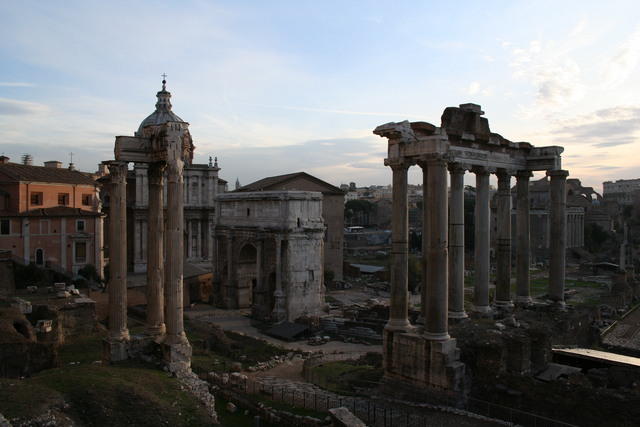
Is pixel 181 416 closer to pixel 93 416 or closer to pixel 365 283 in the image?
pixel 93 416

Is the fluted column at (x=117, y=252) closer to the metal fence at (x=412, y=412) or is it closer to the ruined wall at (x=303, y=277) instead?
the metal fence at (x=412, y=412)

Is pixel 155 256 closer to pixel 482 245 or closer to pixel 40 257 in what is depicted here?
pixel 482 245

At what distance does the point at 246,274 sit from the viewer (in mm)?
42625

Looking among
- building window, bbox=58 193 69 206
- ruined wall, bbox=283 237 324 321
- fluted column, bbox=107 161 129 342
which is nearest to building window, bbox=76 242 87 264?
building window, bbox=58 193 69 206

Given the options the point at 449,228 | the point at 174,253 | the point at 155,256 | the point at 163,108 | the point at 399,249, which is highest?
the point at 163,108

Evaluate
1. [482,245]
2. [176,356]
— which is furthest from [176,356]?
[482,245]

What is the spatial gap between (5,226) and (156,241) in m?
24.5

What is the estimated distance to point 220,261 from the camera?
43094mm

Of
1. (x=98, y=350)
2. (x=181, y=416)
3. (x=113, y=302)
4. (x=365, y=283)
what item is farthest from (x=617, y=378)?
(x=365, y=283)

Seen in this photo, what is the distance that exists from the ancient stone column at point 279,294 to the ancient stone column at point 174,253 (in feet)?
65.2

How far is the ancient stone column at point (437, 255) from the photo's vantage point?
15.3 meters

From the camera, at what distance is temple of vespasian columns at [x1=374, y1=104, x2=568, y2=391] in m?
15.4

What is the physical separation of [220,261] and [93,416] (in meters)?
31.0

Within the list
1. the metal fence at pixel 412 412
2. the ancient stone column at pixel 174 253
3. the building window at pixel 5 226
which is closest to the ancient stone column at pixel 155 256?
the ancient stone column at pixel 174 253
